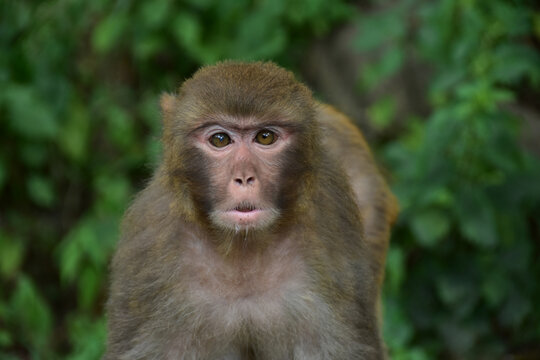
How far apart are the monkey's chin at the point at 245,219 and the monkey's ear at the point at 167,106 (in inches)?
19.9

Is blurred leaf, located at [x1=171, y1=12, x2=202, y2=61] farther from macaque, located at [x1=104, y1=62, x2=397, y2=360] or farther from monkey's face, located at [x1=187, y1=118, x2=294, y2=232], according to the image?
monkey's face, located at [x1=187, y1=118, x2=294, y2=232]

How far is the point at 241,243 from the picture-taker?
3777mm

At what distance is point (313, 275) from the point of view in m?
3.86

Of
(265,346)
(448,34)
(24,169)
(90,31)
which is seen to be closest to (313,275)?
(265,346)

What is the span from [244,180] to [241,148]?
0.14m

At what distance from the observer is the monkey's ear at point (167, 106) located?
3.85 metres

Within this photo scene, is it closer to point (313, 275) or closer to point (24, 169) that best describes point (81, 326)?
point (24, 169)

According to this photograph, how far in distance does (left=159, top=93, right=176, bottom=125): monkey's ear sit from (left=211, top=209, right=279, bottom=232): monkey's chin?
1.65ft

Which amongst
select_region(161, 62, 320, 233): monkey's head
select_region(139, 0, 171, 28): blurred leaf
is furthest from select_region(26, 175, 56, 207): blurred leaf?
select_region(161, 62, 320, 233): monkey's head

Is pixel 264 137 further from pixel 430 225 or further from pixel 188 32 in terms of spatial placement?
pixel 188 32

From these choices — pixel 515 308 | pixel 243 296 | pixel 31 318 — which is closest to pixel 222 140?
pixel 243 296

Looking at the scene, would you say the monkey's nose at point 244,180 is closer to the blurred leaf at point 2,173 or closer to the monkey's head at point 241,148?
the monkey's head at point 241,148

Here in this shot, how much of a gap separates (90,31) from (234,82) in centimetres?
480

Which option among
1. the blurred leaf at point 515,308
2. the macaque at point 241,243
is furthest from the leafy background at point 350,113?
the macaque at point 241,243
